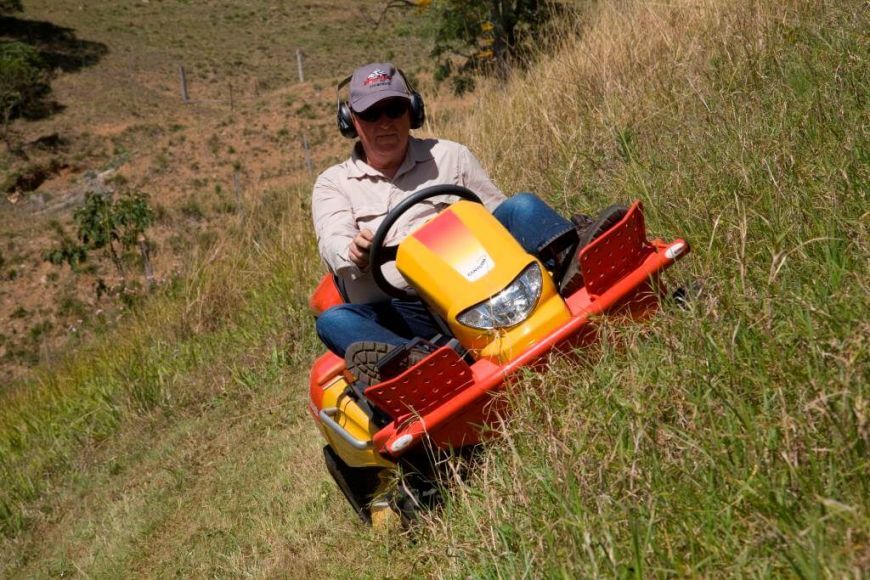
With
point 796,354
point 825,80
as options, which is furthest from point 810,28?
point 796,354

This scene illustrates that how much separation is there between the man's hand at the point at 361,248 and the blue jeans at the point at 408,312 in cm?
24

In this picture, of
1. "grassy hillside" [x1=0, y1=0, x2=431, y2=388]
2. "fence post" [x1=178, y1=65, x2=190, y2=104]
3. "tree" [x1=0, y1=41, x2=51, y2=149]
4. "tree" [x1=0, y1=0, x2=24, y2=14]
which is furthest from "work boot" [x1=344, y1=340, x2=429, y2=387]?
"tree" [x1=0, y1=0, x2=24, y2=14]

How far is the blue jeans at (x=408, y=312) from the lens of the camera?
3.56 m

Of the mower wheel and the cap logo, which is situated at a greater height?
the cap logo

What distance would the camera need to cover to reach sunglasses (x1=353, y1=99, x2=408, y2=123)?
4.04 metres

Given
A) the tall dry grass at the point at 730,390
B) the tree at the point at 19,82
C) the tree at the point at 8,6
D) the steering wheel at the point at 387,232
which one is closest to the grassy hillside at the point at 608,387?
the tall dry grass at the point at 730,390

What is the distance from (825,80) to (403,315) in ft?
7.51

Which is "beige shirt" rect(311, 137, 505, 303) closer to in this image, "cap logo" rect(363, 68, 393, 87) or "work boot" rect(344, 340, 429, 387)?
"cap logo" rect(363, 68, 393, 87)

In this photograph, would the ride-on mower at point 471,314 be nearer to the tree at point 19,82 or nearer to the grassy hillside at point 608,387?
the grassy hillside at point 608,387

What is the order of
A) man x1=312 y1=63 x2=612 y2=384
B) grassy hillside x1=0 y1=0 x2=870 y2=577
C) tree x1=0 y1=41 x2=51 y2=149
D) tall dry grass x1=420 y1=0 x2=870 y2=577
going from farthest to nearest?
tree x1=0 y1=41 x2=51 y2=149
man x1=312 y1=63 x2=612 y2=384
grassy hillside x1=0 y1=0 x2=870 y2=577
tall dry grass x1=420 y1=0 x2=870 y2=577

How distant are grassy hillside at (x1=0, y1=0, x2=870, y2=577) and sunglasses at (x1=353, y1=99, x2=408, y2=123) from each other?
1.26 meters

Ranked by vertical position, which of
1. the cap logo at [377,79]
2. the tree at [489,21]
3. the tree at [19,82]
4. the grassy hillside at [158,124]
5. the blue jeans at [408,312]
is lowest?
the grassy hillside at [158,124]

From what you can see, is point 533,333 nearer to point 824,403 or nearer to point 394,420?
point 394,420

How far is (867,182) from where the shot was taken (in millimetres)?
3129
